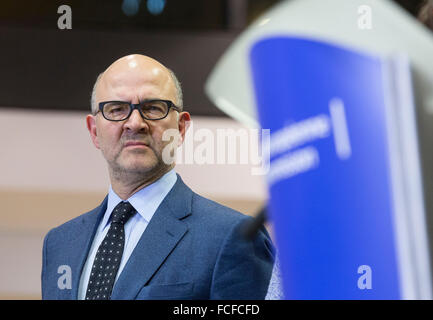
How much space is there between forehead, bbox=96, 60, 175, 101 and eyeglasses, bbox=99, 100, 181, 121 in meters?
0.01

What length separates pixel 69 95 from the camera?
Answer: 181cm

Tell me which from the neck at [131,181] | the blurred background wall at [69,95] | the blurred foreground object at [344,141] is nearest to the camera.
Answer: the blurred foreground object at [344,141]

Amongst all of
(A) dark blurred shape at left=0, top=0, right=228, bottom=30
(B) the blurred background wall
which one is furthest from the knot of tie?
(A) dark blurred shape at left=0, top=0, right=228, bottom=30

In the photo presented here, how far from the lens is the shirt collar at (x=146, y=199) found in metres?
1.31

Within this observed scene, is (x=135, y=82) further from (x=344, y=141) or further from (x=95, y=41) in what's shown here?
(x=344, y=141)

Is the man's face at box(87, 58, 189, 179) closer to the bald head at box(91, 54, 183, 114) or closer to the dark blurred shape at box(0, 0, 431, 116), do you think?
the bald head at box(91, 54, 183, 114)

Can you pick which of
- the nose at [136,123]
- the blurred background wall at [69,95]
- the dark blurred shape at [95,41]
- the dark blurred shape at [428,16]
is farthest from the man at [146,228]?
the dark blurred shape at [428,16]

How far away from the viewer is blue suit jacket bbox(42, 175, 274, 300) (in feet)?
3.89

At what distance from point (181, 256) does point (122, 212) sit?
15 cm

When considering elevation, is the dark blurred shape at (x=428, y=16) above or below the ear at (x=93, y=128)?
above

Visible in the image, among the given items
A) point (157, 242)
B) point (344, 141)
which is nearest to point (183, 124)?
point (157, 242)

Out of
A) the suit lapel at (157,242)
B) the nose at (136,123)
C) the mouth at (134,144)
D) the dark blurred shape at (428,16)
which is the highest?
the dark blurred shape at (428,16)

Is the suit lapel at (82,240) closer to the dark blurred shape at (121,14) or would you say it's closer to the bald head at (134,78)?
the bald head at (134,78)

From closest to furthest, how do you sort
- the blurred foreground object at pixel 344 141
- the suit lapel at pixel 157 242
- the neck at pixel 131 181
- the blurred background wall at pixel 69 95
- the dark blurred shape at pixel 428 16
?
1. the blurred foreground object at pixel 344 141
2. the dark blurred shape at pixel 428 16
3. the suit lapel at pixel 157 242
4. the neck at pixel 131 181
5. the blurred background wall at pixel 69 95
